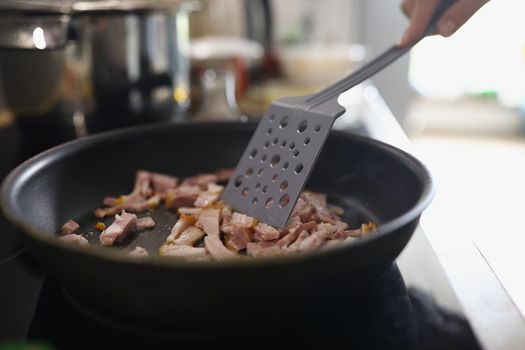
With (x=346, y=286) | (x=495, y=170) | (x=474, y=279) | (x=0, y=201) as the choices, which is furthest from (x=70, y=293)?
(x=495, y=170)

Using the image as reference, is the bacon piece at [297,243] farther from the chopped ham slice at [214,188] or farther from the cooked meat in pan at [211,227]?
the chopped ham slice at [214,188]

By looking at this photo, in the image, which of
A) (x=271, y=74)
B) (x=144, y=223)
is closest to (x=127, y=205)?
(x=144, y=223)

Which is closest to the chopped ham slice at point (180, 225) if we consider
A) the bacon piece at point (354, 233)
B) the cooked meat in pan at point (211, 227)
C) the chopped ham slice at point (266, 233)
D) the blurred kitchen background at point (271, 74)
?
the cooked meat in pan at point (211, 227)

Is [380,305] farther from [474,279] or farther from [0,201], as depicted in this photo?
[0,201]

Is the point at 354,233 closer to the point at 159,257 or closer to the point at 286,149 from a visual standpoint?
the point at 286,149

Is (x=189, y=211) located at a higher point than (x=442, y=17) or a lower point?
lower
